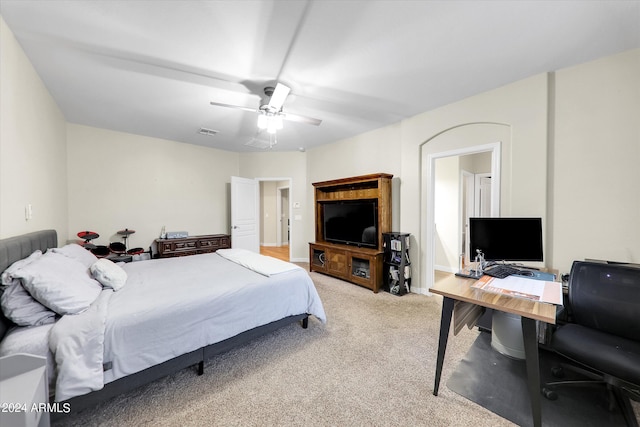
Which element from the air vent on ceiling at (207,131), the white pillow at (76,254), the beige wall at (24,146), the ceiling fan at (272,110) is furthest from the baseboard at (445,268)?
the beige wall at (24,146)

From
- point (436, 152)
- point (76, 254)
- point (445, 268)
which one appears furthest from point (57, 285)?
point (445, 268)

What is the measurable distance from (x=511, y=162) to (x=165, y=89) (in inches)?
158

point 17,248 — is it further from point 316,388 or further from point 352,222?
point 352,222

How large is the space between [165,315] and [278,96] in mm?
2155

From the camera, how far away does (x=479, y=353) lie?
Answer: 2168 mm

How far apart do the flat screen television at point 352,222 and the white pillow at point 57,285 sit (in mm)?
3333

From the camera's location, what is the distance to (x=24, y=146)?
210 cm

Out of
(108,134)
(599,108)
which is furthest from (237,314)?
(108,134)

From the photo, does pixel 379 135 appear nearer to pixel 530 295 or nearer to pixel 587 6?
pixel 587 6

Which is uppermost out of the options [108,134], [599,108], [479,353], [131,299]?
[108,134]

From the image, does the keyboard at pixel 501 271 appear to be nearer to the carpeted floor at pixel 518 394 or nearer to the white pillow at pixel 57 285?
the carpeted floor at pixel 518 394

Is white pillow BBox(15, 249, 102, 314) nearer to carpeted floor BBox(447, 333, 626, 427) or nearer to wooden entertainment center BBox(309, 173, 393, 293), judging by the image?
carpeted floor BBox(447, 333, 626, 427)

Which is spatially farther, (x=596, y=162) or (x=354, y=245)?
(x=354, y=245)

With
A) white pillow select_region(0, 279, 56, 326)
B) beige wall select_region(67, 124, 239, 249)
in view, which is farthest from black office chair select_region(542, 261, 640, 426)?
beige wall select_region(67, 124, 239, 249)
